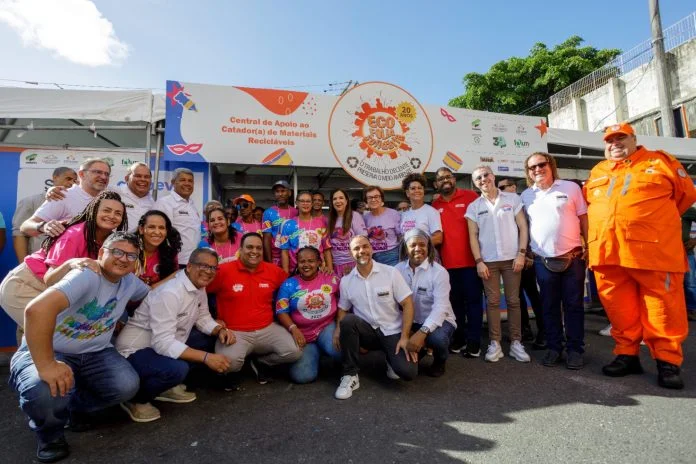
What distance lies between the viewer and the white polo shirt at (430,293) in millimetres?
3065

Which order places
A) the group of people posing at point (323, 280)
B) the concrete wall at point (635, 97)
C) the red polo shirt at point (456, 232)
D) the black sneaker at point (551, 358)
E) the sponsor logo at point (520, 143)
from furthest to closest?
1. the concrete wall at point (635, 97)
2. the sponsor logo at point (520, 143)
3. the red polo shirt at point (456, 232)
4. the black sneaker at point (551, 358)
5. the group of people posing at point (323, 280)

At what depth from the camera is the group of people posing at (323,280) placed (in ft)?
7.49

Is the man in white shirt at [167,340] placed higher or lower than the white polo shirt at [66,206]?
lower

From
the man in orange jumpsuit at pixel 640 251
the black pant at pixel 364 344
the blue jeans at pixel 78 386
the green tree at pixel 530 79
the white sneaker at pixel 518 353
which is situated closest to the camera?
the blue jeans at pixel 78 386

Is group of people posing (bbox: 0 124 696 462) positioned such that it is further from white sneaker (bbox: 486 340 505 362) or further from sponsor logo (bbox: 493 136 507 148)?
sponsor logo (bbox: 493 136 507 148)

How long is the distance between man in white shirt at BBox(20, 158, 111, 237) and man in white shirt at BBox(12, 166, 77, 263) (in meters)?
0.58

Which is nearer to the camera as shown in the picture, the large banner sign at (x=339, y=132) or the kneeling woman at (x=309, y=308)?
the kneeling woman at (x=309, y=308)

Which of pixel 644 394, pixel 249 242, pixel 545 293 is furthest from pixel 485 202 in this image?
pixel 249 242

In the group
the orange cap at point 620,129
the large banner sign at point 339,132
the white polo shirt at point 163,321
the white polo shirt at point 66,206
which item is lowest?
the white polo shirt at point 163,321

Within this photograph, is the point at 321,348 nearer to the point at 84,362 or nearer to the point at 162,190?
the point at 84,362

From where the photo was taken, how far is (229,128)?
13.9 feet

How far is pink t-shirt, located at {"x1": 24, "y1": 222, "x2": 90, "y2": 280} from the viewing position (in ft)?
7.50

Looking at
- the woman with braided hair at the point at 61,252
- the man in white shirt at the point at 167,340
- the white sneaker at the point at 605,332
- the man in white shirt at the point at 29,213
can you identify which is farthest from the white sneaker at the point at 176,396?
the white sneaker at the point at 605,332

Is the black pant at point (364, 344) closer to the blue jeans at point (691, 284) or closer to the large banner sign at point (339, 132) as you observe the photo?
the large banner sign at point (339, 132)
